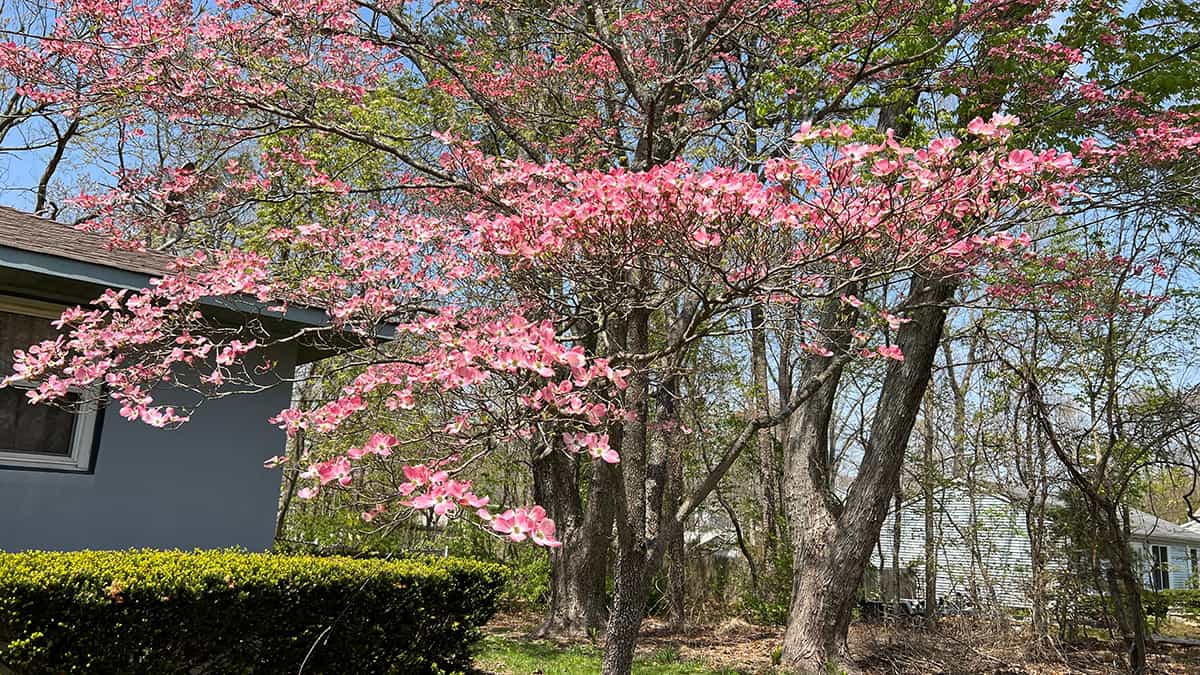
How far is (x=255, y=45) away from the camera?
5.69 meters

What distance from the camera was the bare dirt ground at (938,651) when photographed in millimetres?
7445

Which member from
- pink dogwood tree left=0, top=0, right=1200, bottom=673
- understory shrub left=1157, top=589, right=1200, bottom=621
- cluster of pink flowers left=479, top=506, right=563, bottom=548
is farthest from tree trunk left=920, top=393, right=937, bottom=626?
cluster of pink flowers left=479, top=506, right=563, bottom=548

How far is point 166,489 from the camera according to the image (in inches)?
212

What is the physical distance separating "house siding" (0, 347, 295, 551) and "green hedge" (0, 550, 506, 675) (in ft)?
3.04

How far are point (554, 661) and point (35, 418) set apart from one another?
432 centimetres

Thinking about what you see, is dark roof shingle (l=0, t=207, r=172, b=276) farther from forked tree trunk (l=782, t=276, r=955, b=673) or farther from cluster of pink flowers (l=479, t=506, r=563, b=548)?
forked tree trunk (l=782, t=276, r=955, b=673)

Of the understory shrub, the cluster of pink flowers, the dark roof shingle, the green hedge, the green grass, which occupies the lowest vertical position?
the green grass

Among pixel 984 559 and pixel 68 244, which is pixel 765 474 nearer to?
pixel 984 559

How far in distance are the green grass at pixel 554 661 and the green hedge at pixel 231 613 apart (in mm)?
1190

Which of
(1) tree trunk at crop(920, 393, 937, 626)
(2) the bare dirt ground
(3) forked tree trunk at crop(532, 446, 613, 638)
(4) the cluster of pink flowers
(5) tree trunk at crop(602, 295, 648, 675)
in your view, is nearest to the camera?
(4) the cluster of pink flowers

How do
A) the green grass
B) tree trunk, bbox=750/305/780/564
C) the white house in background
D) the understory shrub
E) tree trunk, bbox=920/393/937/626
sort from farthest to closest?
the understory shrub < tree trunk, bbox=750/305/780/564 < tree trunk, bbox=920/393/937/626 < the white house in background < the green grass

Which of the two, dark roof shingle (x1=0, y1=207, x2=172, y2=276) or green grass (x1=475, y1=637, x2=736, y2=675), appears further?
green grass (x1=475, y1=637, x2=736, y2=675)

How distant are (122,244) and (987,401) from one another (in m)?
10.1

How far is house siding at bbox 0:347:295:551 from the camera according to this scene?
192 inches
